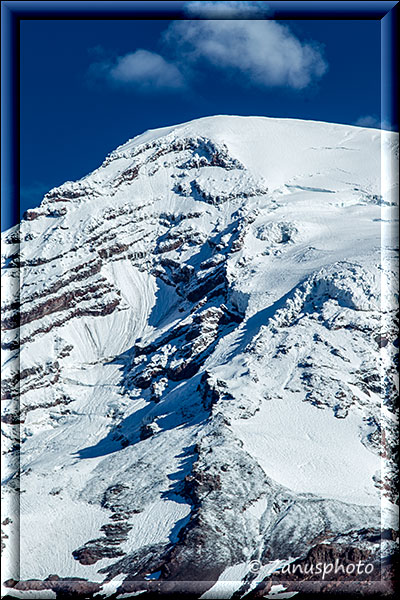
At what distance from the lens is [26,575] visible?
76.9 metres

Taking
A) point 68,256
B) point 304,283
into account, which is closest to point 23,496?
point 304,283

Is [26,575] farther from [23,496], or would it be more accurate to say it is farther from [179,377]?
[179,377]

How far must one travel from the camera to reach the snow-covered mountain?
284ft

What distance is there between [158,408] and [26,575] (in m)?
61.4

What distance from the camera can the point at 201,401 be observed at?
422 feet

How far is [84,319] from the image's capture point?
180750 mm

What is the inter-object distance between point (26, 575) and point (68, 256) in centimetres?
12034

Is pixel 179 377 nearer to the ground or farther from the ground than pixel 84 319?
nearer to the ground

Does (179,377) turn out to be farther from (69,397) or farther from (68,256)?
(68,256)

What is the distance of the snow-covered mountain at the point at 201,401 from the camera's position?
8656 centimetres

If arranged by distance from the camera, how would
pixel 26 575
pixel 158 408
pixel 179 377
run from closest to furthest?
pixel 26 575, pixel 158 408, pixel 179 377

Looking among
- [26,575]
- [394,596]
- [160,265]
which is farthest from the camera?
[160,265]

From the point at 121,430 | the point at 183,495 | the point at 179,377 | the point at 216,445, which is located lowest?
the point at 183,495

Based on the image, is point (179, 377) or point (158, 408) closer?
point (158, 408)
